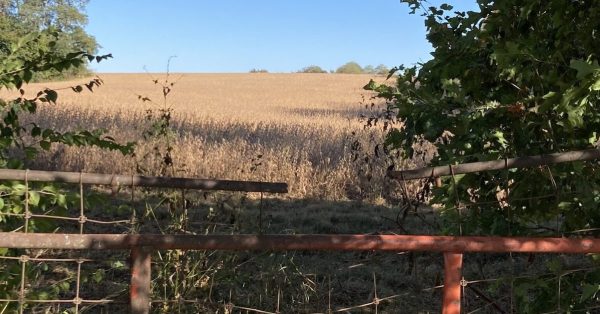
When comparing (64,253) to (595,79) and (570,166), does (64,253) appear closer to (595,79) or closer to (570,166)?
(570,166)

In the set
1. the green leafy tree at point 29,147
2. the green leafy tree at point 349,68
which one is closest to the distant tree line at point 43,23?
the green leafy tree at point 29,147

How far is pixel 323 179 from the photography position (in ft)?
28.8

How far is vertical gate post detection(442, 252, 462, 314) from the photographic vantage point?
7.06 feet

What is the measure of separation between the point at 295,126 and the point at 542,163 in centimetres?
1081

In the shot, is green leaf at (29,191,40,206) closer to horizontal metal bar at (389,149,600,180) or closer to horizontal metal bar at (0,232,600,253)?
horizontal metal bar at (0,232,600,253)

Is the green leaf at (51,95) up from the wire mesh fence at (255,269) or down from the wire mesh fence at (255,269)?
up

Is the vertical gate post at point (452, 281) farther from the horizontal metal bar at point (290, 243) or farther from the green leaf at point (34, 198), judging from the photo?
the green leaf at point (34, 198)

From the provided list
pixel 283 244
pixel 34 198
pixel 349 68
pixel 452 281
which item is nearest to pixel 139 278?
pixel 283 244

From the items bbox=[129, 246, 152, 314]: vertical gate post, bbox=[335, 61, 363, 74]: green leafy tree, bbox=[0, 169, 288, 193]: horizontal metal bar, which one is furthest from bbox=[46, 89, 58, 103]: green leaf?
bbox=[335, 61, 363, 74]: green leafy tree

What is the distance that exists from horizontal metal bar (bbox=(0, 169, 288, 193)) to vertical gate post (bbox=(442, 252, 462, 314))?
3.13 ft

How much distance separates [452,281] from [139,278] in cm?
114

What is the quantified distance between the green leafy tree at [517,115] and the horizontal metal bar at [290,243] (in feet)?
1.71

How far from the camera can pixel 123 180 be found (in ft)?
8.22

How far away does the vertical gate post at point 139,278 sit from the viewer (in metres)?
2.04
